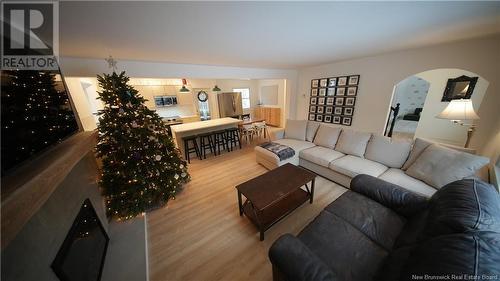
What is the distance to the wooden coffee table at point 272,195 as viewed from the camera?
1.82 meters

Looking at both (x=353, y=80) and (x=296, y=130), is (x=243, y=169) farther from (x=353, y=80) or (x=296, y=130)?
(x=353, y=80)

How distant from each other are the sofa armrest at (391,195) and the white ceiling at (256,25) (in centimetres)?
173

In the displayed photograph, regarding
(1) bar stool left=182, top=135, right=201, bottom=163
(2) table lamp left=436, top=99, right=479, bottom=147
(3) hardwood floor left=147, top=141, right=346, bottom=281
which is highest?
(2) table lamp left=436, top=99, right=479, bottom=147

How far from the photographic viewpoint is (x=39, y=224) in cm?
96

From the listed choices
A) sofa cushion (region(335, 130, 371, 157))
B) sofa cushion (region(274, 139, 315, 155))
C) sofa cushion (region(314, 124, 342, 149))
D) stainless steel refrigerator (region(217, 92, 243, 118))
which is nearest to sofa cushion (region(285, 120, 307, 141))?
sofa cushion (region(274, 139, 315, 155))

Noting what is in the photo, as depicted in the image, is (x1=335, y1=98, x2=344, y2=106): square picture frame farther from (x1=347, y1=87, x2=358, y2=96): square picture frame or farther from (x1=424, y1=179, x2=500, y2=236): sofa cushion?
(x1=424, y1=179, x2=500, y2=236): sofa cushion

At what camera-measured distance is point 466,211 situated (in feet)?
2.97

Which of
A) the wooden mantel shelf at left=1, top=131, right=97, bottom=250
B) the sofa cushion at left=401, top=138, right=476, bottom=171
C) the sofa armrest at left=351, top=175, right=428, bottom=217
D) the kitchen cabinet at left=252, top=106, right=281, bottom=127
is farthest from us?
the kitchen cabinet at left=252, top=106, right=281, bottom=127

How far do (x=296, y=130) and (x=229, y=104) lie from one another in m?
4.31

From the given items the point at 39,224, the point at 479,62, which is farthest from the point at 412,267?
the point at 479,62

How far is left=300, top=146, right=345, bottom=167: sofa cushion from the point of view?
2.79 meters

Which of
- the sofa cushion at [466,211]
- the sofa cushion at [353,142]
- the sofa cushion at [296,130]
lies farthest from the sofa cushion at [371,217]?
the sofa cushion at [296,130]

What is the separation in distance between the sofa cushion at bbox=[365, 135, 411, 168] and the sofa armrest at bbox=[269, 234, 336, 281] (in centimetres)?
225

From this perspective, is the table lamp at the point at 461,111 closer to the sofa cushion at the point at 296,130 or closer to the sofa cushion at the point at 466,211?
the sofa cushion at the point at 466,211
